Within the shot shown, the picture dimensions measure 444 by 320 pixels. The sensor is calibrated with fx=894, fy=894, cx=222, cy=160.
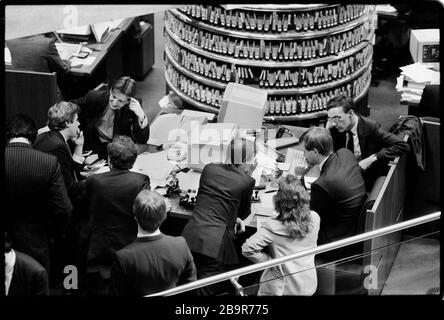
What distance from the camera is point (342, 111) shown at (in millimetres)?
6762

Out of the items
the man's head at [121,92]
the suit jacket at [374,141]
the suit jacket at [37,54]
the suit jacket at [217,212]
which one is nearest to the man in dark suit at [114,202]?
the suit jacket at [217,212]

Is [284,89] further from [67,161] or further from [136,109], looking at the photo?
[67,161]

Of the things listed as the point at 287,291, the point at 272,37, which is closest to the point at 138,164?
the point at 272,37

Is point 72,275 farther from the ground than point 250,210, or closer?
closer

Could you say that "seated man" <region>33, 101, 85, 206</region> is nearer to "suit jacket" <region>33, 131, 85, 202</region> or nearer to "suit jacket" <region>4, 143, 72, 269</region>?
"suit jacket" <region>33, 131, 85, 202</region>

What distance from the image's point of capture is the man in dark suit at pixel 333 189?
5969 mm

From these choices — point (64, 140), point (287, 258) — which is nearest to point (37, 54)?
A: point (64, 140)

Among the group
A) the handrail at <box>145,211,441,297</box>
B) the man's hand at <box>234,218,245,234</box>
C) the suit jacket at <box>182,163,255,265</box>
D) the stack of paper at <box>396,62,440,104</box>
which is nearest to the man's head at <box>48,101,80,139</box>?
the suit jacket at <box>182,163,255,265</box>

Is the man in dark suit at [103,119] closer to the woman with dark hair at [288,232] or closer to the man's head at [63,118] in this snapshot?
the man's head at [63,118]

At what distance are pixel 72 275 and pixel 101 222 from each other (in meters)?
0.77

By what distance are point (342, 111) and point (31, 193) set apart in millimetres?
2425

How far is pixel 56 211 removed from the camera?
594cm

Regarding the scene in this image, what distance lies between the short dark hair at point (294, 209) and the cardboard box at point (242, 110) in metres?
1.97
